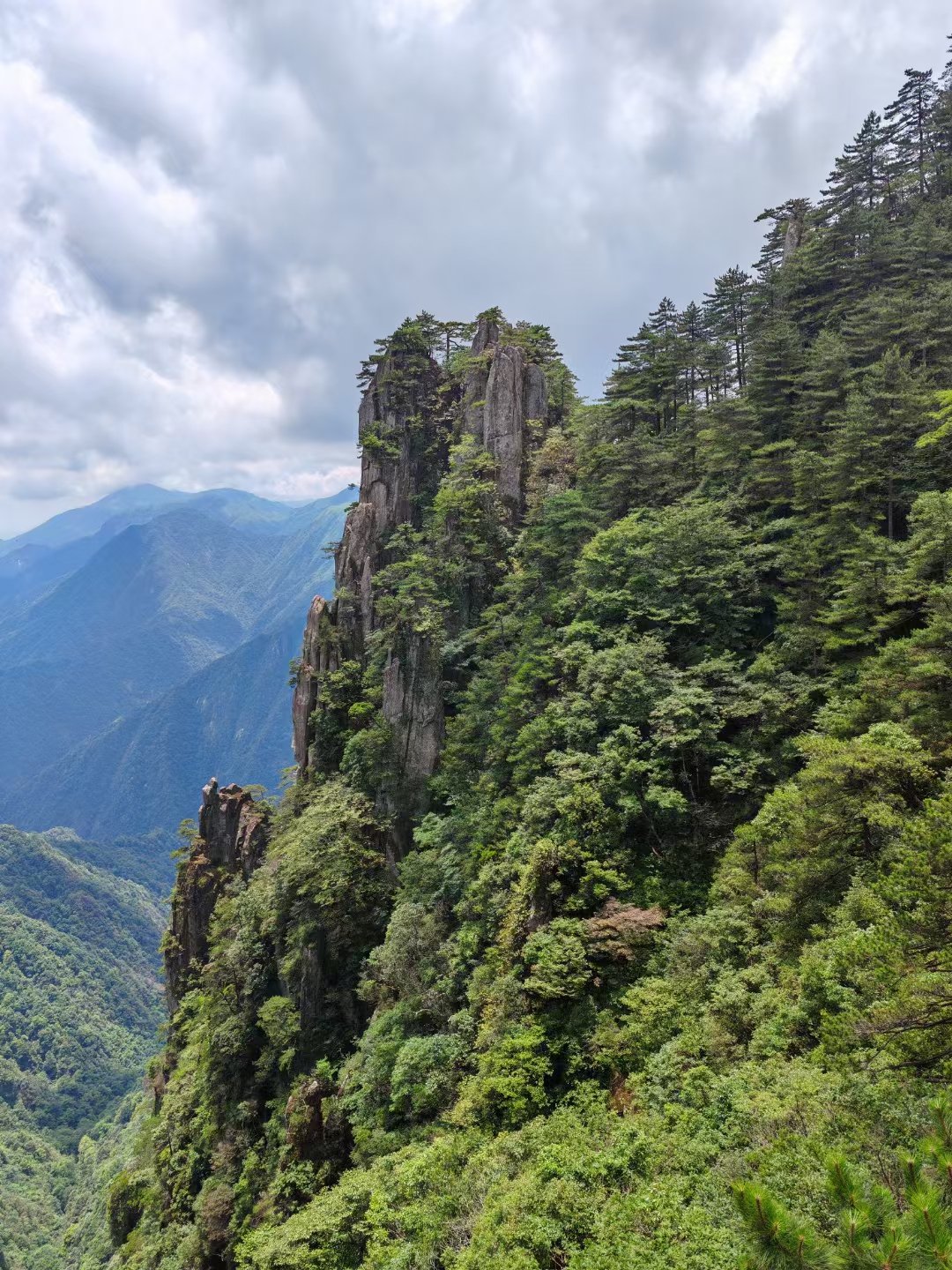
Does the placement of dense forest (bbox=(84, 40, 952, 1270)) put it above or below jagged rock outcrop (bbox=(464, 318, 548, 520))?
below

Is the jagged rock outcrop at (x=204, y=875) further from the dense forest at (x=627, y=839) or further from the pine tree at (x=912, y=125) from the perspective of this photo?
the pine tree at (x=912, y=125)

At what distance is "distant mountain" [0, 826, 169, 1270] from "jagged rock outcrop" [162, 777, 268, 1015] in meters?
50.2

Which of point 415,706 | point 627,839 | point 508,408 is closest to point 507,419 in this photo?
point 508,408

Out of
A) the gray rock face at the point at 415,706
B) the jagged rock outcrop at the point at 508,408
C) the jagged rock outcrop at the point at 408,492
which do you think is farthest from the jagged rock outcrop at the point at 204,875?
the jagged rock outcrop at the point at 508,408

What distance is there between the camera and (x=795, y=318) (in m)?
32.6

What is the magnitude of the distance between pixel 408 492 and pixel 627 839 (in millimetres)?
30429

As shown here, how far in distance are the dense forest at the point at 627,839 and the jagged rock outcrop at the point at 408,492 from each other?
272 mm

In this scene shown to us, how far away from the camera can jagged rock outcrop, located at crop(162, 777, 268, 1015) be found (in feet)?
135

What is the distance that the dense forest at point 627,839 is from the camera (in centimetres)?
833

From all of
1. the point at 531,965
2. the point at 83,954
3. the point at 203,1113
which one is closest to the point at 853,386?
the point at 531,965

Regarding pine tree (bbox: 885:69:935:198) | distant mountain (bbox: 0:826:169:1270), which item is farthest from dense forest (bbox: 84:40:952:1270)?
distant mountain (bbox: 0:826:169:1270)

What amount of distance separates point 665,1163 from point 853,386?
2346 centimetres

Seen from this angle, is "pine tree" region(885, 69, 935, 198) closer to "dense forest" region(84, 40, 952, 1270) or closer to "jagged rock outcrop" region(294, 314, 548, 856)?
"dense forest" region(84, 40, 952, 1270)

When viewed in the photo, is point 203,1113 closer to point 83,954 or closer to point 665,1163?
point 665,1163
